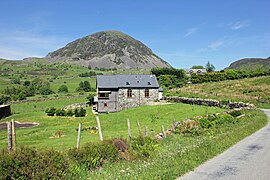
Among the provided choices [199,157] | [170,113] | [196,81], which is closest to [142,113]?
[170,113]

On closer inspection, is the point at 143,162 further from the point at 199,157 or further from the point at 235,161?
the point at 235,161

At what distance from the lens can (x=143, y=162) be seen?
12703mm

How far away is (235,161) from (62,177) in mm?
8026

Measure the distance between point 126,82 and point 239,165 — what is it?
43496 mm

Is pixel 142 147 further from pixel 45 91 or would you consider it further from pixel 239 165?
pixel 45 91

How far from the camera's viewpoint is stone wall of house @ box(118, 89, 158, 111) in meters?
54.1

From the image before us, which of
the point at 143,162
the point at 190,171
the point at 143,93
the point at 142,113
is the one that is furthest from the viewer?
the point at 143,93

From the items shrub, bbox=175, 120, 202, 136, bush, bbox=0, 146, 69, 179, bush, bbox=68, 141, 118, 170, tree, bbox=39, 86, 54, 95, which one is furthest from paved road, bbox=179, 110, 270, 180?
tree, bbox=39, 86, 54, 95

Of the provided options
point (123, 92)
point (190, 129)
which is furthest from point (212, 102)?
point (190, 129)

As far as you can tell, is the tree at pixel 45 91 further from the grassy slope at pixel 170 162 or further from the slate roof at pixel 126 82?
the grassy slope at pixel 170 162

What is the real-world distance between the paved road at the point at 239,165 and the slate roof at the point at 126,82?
127ft

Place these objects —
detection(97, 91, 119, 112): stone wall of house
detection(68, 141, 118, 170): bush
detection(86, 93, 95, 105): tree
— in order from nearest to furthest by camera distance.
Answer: detection(68, 141, 118, 170): bush → detection(97, 91, 119, 112): stone wall of house → detection(86, 93, 95, 105): tree

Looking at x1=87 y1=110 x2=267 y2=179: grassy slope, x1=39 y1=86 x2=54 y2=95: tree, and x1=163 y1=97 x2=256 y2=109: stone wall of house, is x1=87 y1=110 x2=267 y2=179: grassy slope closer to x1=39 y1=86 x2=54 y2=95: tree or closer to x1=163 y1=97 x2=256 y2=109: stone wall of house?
x1=163 y1=97 x2=256 y2=109: stone wall of house

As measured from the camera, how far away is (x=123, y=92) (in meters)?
54.3
